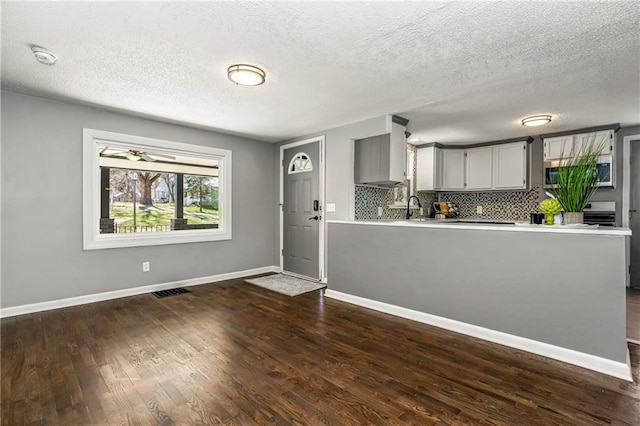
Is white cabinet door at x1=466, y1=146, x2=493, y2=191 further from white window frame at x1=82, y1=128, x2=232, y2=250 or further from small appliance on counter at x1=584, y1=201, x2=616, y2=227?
white window frame at x1=82, y1=128, x2=232, y2=250

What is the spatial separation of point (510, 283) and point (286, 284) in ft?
9.75

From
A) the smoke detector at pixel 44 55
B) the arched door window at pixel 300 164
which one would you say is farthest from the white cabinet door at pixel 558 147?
the smoke detector at pixel 44 55

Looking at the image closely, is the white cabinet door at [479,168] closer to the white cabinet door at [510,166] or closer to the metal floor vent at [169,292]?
A: the white cabinet door at [510,166]

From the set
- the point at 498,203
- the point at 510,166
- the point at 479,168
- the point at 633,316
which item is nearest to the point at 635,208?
the point at 510,166

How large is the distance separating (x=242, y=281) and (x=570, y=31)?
4.69 m

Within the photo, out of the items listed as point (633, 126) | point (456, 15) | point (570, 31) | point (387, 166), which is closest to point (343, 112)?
point (387, 166)

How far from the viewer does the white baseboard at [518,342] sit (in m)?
2.18

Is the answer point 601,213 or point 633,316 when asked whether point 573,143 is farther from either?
point 633,316

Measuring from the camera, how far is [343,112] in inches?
151

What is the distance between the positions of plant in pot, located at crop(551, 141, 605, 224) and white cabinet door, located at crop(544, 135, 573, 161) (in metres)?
2.64

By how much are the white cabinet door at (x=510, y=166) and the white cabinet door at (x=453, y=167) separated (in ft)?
1.89

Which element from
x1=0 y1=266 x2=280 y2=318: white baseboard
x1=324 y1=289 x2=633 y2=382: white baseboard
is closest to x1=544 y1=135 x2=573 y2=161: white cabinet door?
x1=324 y1=289 x2=633 y2=382: white baseboard

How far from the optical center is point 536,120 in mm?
4152

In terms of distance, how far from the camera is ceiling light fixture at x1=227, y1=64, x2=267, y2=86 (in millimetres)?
2613
